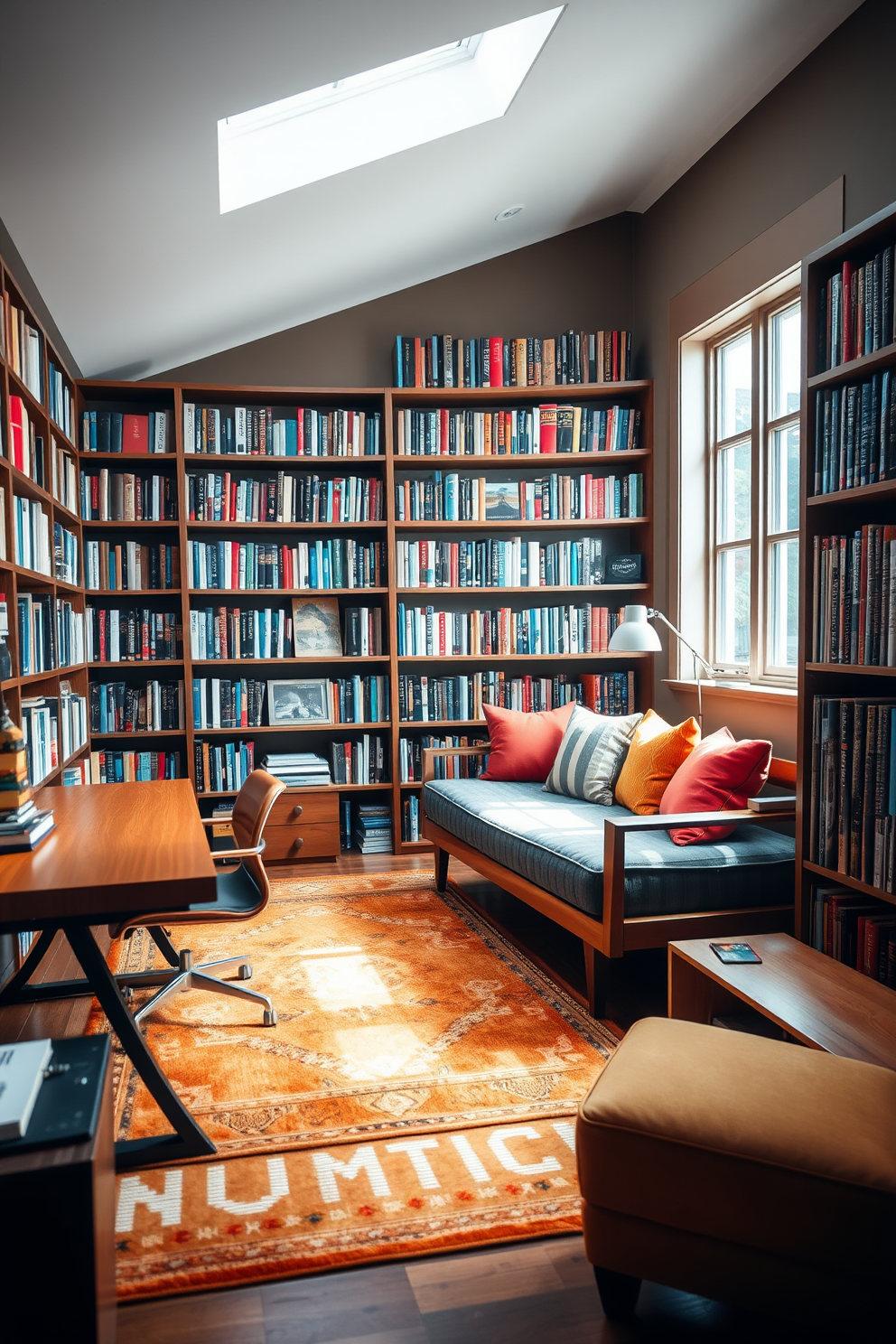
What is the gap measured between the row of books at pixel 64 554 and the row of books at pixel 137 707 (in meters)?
0.62

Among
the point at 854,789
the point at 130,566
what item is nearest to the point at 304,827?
the point at 130,566

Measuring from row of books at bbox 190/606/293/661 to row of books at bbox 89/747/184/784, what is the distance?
55 cm

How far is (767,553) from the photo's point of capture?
13.1ft

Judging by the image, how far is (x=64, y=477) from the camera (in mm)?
4195

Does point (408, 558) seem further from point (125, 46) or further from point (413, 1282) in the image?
point (413, 1282)

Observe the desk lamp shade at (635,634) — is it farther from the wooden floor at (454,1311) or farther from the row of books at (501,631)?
the wooden floor at (454,1311)

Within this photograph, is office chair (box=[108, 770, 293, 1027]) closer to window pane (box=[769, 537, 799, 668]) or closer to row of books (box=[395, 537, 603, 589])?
row of books (box=[395, 537, 603, 589])

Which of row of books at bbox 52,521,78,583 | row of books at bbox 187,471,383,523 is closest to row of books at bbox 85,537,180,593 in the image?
row of books at bbox 52,521,78,583

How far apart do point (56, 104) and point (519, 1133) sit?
2.81m

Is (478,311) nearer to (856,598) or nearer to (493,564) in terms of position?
(493,564)

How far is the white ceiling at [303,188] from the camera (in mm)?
2301

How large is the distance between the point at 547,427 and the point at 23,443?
2633 millimetres

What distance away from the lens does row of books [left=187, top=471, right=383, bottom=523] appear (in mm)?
4750

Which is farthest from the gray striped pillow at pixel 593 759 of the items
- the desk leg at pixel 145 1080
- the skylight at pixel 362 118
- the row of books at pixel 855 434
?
the skylight at pixel 362 118
